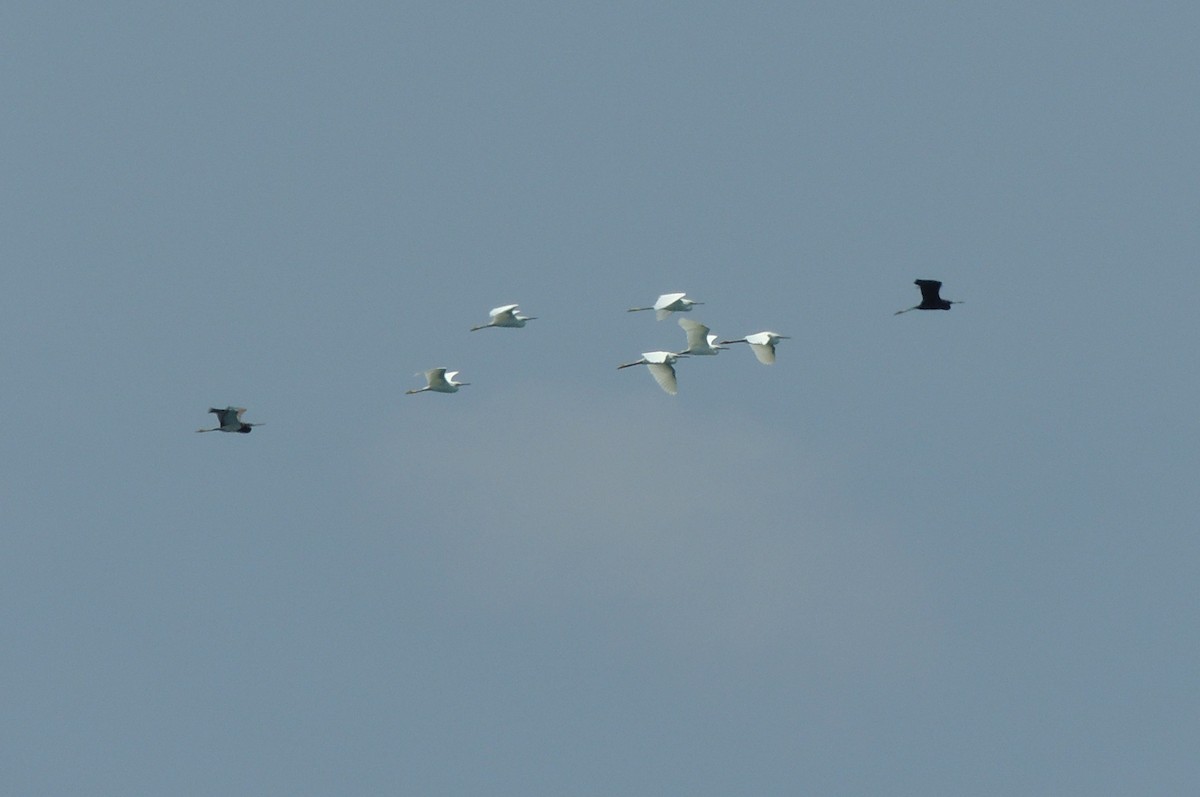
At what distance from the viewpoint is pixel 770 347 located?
145 m

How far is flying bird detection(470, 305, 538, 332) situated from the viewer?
147125mm

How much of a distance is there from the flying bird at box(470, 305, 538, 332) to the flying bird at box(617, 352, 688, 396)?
288 inches

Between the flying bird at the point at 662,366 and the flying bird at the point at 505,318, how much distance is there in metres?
7.31

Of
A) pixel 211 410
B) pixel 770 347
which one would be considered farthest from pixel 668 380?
pixel 211 410

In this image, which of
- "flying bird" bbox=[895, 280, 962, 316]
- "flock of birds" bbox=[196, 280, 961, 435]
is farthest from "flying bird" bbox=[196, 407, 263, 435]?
"flying bird" bbox=[895, 280, 962, 316]

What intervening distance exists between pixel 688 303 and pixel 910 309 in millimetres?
17795

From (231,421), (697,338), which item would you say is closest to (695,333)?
(697,338)

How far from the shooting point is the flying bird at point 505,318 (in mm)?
147125

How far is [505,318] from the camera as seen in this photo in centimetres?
14750

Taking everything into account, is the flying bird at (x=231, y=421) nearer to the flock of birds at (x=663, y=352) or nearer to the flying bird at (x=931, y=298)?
the flock of birds at (x=663, y=352)

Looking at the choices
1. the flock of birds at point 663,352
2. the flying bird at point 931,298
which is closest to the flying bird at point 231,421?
the flock of birds at point 663,352

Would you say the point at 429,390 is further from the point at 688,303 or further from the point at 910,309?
the point at 910,309

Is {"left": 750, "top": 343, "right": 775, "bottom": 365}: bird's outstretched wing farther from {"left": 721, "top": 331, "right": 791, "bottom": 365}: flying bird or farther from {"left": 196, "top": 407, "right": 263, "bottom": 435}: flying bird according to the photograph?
{"left": 196, "top": 407, "right": 263, "bottom": 435}: flying bird

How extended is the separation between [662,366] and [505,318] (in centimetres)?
1054
